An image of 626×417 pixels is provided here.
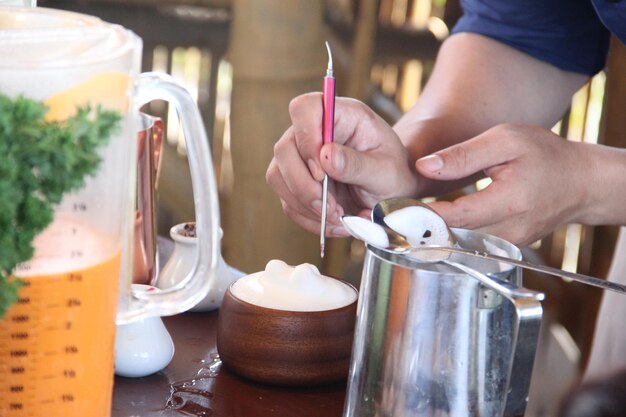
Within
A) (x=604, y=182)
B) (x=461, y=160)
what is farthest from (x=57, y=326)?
(x=604, y=182)

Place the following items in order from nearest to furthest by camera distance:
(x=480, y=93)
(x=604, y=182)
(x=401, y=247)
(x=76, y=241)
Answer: (x=76, y=241) < (x=401, y=247) < (x=604, y=182) < (x=480, y=93)

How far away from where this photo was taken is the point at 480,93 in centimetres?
170

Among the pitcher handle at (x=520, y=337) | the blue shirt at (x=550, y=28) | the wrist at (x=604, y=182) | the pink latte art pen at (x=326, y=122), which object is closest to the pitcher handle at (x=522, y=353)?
the pitcher handle at (x=520, y=337)

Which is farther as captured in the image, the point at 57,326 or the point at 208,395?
the point at 208,395

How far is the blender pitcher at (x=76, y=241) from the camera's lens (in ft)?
2.14

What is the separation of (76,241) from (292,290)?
40 cm

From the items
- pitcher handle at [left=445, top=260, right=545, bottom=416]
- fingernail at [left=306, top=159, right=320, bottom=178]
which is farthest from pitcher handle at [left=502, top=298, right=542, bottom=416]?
fingernail at [left=306, top=159, right=320, bottom=178]

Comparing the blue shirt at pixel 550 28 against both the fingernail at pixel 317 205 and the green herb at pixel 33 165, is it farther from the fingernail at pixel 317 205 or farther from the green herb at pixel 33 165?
the green herb at pixel 33 165

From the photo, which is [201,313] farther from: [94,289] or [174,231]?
[94,289]

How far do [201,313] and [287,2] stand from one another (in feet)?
7.14

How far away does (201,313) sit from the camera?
1212 millimetres

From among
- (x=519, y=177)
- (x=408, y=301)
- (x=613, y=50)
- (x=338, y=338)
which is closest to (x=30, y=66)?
(x=408, y=301)

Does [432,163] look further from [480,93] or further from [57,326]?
[57,326]

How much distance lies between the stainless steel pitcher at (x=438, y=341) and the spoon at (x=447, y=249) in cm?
1
